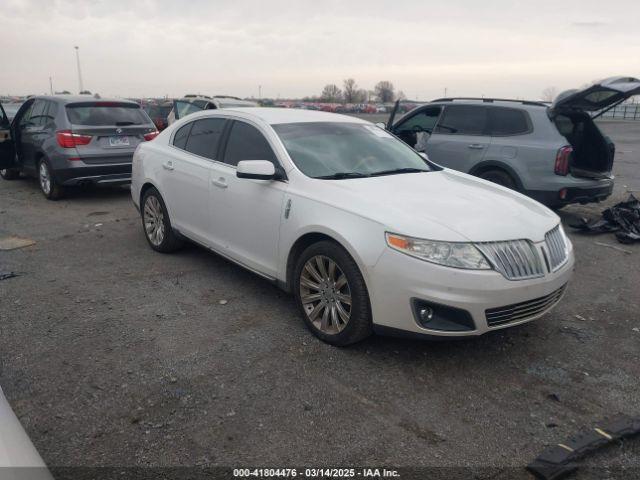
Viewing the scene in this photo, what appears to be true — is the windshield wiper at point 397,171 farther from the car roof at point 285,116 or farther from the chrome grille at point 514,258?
the chrome grille at point 514,258

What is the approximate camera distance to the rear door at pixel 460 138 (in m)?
7.44

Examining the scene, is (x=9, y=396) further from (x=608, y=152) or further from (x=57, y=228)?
(x=608, y=152)

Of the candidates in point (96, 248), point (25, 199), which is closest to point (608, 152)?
point (96, 248)

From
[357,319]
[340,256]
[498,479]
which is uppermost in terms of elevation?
[340,256]

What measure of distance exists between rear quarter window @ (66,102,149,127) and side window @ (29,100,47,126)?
760 millimetres

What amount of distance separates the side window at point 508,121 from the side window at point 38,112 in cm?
718

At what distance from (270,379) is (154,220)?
3.12 meters

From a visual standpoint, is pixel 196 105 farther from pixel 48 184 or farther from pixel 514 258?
pixel 514 258

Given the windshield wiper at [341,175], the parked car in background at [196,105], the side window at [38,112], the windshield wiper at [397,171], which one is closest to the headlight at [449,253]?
the windshield wiper at [341,175]

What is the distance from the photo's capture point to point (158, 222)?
5703mm

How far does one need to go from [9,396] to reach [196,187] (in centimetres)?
241

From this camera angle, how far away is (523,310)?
11.0 feet

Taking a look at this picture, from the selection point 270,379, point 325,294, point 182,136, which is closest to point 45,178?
point 182,136

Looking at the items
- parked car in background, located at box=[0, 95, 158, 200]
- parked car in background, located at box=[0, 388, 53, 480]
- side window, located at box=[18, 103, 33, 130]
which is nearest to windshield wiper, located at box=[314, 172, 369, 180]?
parked car in background, located at box=[0, 388, 53, 480]
